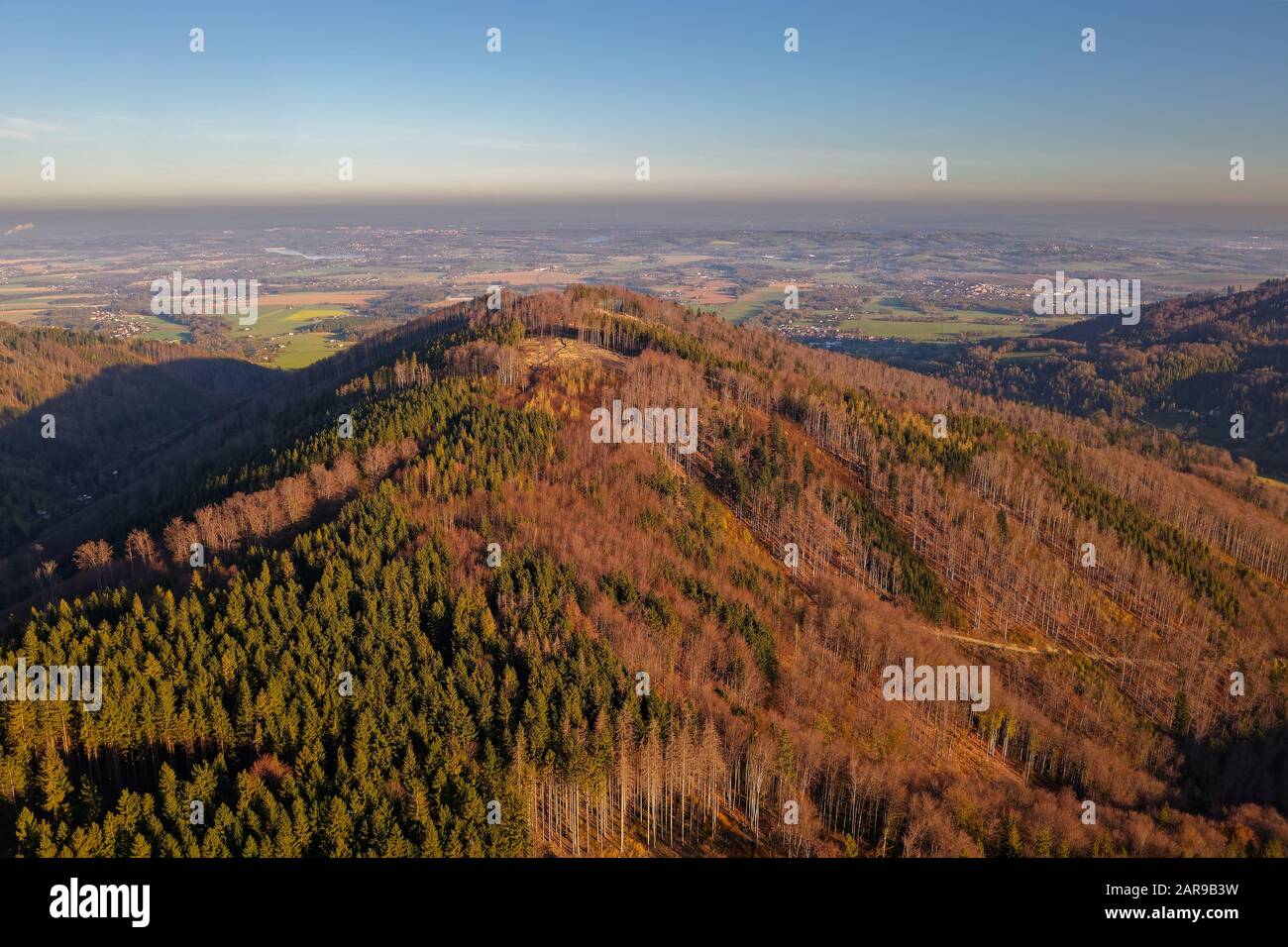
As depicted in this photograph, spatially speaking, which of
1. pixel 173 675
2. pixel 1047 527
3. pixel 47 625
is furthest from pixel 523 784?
pixel 1047 527
